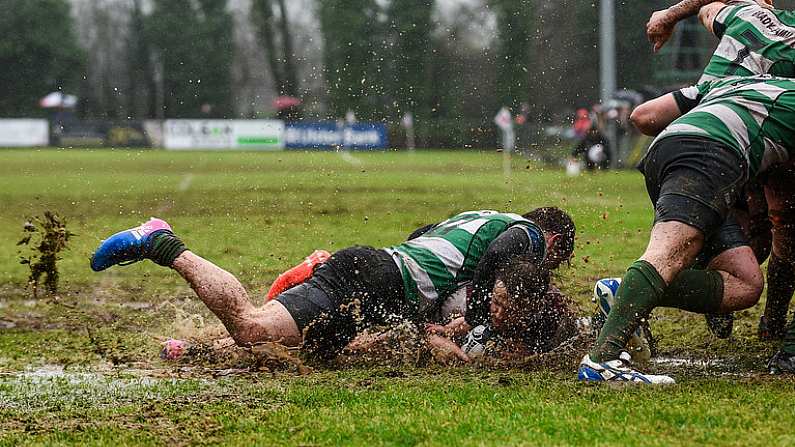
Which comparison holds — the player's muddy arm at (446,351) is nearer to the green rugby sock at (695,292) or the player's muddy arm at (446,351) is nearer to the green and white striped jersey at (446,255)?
the green and white striped jersey at (446,255)

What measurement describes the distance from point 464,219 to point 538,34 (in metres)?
22.9

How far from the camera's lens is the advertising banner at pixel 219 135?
4831 centimetres

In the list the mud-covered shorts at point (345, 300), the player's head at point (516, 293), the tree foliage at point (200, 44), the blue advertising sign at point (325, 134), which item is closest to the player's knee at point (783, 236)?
the player's head at point (516, 293)

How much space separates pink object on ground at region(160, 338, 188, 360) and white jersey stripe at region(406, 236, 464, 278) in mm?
1293

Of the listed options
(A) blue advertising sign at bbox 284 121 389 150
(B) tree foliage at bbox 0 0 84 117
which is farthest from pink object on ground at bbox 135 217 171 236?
(B) tree foliage at bbox 0 0 84 117

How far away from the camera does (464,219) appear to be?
543 centimetres

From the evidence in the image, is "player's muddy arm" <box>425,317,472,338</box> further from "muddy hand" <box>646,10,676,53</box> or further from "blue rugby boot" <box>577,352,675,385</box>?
"muddy hand" <box>646,10,676,53</box>

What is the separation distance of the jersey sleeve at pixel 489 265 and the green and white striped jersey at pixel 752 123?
2.74 feet

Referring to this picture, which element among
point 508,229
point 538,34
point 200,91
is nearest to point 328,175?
point 538,34

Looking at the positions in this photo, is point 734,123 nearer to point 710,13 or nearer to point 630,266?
point 630,266

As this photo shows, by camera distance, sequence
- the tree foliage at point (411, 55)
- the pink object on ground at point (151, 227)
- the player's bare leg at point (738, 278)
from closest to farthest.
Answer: the player's bare leg at point (738, 278), the pink object on ground at point (151, 227), the tree foliage at point (411, 55)

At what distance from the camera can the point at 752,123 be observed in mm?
4516

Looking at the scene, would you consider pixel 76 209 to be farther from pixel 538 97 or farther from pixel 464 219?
pixel 538 97

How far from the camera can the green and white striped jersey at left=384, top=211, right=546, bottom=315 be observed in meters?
5.16
